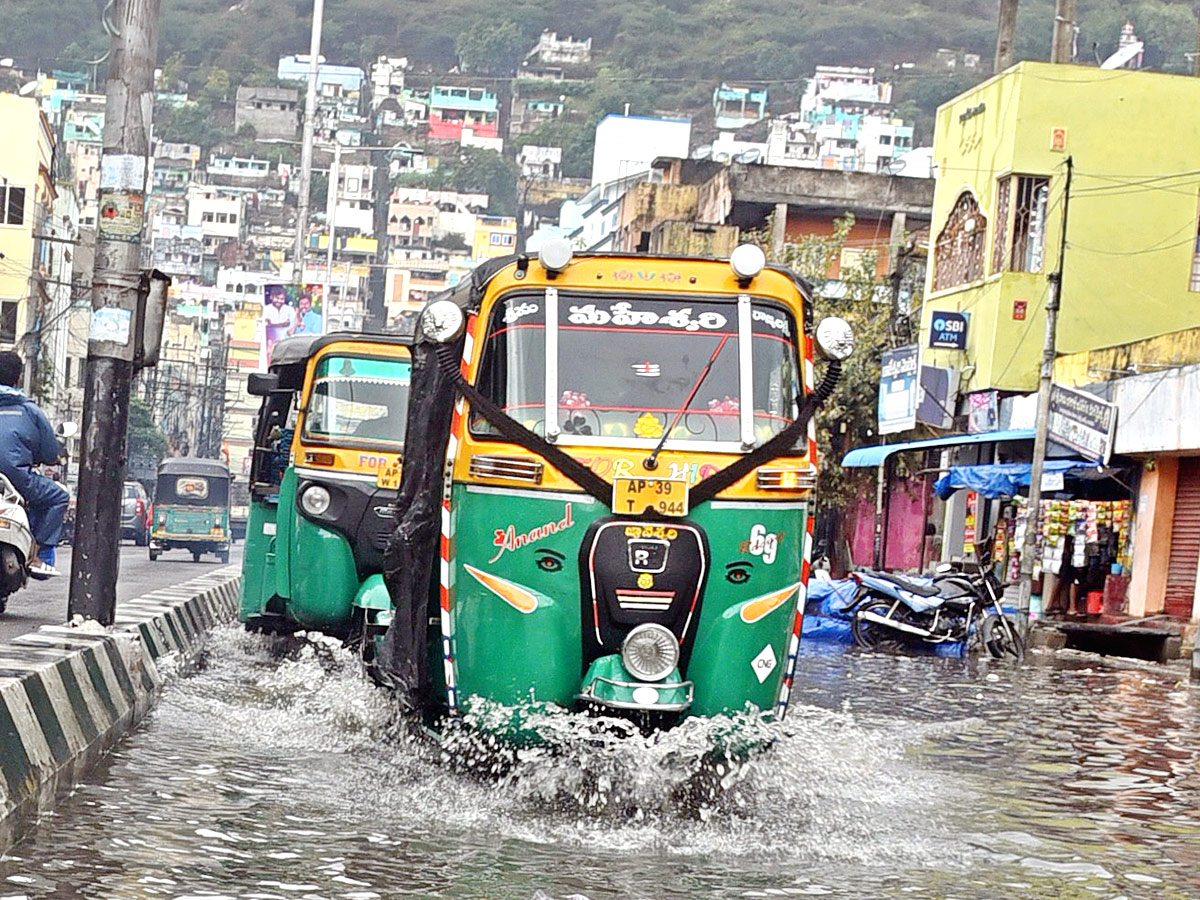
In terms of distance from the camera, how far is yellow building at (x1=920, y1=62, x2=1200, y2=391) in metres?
32.2

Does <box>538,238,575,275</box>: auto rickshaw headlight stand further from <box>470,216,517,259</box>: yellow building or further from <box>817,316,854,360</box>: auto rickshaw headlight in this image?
<box>470,216,517,259</box>: yellow building

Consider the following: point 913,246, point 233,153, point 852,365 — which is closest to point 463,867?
point 852,365

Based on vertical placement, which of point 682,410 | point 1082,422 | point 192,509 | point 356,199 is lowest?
point 192,509

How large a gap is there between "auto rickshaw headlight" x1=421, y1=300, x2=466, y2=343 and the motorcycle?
48.9ft

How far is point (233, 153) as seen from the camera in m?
197

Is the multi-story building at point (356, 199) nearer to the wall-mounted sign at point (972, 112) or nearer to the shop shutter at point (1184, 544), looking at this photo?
the wall-mounted sign at point (972, 112)

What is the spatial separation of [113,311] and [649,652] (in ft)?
16.9

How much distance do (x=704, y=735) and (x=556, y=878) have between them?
1.54 metres

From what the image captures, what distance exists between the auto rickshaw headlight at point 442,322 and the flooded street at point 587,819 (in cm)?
181

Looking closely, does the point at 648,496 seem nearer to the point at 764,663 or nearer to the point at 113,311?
the point at 764,663

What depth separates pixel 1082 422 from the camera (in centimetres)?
2608

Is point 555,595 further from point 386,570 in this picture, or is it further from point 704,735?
point 386,570

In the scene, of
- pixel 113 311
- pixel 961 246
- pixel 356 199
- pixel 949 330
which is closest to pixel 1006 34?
pixel 961 246

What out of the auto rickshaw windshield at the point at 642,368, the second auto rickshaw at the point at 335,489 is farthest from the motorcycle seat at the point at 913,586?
the auto rickshaw windshield at the point at 642,368
